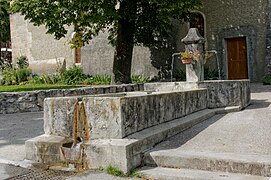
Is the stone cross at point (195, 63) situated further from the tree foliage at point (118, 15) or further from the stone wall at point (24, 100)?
the tree foliage at point (118, 15)

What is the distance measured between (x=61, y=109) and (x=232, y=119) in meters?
3.60

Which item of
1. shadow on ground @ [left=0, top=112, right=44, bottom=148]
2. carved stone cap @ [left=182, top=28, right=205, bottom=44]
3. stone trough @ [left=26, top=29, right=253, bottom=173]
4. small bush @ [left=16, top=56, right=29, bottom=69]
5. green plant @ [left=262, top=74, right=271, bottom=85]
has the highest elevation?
small bush @ [left=16, top=56, right=29, bottom=69]

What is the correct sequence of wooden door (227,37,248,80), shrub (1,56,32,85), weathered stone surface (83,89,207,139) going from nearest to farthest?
weathered stone surface (83,89,207,139)
wooden door (227,37,248,80)
shrub (1,56,32,85)

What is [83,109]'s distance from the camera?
4387 mm

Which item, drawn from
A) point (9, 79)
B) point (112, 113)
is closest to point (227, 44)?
point (9, 79)

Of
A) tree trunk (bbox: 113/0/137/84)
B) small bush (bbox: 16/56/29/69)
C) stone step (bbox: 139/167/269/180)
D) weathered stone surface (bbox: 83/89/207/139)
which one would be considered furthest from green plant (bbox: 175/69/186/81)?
stone step (bbox: 139/167/269/180)

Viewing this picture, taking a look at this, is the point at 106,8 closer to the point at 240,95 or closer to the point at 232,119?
the point at 240,95

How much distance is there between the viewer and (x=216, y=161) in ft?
12.3

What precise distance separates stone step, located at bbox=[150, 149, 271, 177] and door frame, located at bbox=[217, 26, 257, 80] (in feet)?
41.9

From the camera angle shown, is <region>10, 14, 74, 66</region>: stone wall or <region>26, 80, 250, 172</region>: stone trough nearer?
<region>26, 80, 250, 172</region>: stone trough

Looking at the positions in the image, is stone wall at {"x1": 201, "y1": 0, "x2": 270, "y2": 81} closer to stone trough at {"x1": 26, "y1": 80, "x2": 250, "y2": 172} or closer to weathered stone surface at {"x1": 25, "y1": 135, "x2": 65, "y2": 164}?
stone trough at {"x1": 26, "y1": 80, "x2": 250, "y2": 172}

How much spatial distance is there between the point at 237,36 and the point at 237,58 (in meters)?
1.09

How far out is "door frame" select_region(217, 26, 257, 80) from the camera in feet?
51.5

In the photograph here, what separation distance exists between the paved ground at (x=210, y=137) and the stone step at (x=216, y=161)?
37 centimetres
